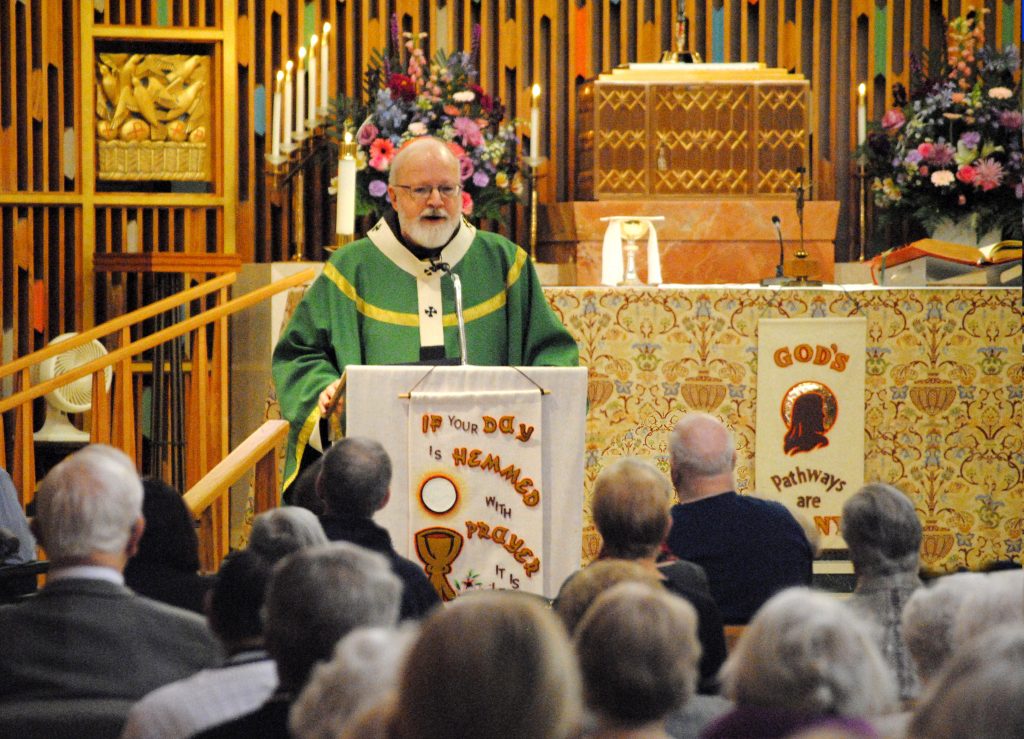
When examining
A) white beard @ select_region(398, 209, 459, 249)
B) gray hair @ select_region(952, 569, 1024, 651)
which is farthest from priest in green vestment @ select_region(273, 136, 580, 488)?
gray hair @ select_region(952, 569, 1024, 651)

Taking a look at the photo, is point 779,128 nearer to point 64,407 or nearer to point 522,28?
point 522,28

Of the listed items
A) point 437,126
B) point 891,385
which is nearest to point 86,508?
point 891,385

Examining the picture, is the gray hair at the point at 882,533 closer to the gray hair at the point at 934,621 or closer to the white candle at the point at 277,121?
the gray hair at the point at 934,621

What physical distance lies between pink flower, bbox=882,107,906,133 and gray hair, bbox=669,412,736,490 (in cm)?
455

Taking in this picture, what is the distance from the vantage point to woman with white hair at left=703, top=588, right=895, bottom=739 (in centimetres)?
218

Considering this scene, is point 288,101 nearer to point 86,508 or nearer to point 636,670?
point 86,508

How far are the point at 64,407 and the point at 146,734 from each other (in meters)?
5.39

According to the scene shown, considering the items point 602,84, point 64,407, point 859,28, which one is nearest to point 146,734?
point 64,407

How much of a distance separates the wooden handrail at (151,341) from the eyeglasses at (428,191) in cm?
181

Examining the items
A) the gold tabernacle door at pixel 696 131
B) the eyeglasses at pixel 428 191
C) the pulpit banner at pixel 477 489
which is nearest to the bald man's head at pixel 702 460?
the pulpit banner at pixel 477 489

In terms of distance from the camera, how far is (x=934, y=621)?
2.63 m

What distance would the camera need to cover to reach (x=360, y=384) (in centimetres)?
420

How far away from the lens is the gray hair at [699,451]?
13.6 feet

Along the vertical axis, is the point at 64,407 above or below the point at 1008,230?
below
